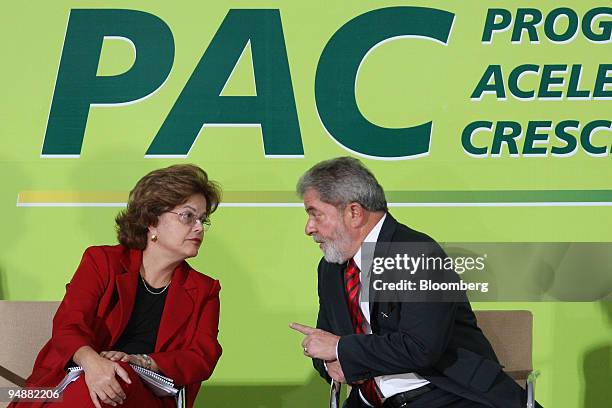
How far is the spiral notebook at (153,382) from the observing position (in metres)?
3.28

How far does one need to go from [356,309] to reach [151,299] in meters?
0.74

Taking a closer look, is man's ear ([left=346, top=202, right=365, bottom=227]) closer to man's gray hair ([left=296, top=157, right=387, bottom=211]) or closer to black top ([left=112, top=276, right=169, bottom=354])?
man's gray hair ([left=296, top=157, right=387, bottom=211])

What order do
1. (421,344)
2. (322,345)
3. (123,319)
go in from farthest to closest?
(123,319), (322,345), (421,344)

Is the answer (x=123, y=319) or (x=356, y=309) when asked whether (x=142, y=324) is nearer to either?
(x=123, y=319)

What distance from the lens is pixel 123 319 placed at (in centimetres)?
354

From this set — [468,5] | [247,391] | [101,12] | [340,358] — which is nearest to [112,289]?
[340,358]

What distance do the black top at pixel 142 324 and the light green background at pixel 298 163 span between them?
3.04ft

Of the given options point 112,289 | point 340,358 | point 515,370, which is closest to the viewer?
point 340,358

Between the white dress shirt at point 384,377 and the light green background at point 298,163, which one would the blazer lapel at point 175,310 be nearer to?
the white dress shirt at point 384,377

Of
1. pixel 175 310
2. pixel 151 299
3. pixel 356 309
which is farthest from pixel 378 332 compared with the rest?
pixel 151 299

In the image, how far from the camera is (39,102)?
14.8 ft

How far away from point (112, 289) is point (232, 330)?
1.11 m

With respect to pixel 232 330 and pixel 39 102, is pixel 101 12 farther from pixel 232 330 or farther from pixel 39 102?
pixel 232 330

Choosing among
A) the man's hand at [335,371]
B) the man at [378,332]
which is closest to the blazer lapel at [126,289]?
the man at [378,332]
